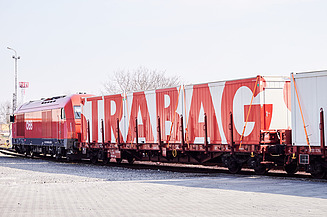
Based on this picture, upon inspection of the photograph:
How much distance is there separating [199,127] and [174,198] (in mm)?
9072

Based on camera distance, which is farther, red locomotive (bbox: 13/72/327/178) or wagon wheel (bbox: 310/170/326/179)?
red locomotive (bbox: 13/72/327/178)

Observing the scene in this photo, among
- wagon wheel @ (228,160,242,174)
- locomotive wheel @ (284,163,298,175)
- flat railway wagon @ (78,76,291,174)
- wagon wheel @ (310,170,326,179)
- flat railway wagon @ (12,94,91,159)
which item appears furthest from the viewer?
flat railway wagon @ (12,94,91,159)

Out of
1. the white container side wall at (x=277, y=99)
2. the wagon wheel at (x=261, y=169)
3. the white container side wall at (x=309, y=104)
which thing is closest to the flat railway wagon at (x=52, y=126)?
the wagon wheel at (x=261, y=169)

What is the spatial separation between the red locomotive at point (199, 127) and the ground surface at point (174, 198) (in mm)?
1570

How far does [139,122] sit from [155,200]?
43.0ft

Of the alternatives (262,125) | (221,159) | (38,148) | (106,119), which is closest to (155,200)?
(262,125)

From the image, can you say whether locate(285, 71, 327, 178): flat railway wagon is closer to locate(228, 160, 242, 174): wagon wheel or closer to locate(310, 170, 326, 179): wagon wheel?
locate(310, 170, 326, 179): wagon wheel

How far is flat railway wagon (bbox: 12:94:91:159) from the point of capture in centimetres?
3077

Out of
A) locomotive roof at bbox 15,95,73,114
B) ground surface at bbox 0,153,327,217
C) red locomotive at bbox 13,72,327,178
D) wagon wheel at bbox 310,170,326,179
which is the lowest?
ground surface at bbox 0,153,327,217

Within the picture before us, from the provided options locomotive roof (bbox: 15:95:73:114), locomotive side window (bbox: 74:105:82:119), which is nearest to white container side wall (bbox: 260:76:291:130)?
locomotive side window (bbox: 74:105:82:119)

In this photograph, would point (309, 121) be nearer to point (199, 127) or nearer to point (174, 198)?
point (199, 127)

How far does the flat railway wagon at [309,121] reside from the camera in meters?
16.7

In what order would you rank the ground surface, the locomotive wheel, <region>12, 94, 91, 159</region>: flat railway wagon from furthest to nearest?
<region>12, 94, 91, 159</region>: flat railway wagon < the locomotive wheel < the ground surface

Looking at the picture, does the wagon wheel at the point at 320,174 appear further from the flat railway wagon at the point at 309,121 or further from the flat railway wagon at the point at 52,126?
the flat railway wagon at the point at 52,126
